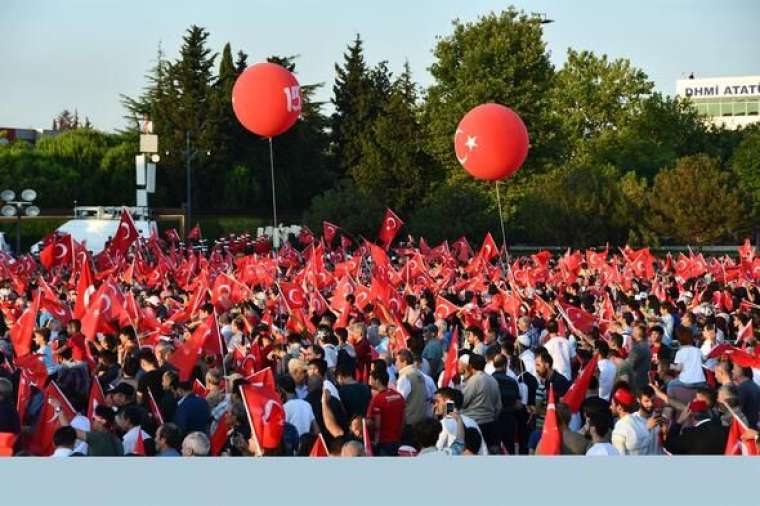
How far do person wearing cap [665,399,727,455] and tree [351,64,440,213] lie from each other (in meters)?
50.9

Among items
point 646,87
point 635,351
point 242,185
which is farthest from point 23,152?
point 635,351

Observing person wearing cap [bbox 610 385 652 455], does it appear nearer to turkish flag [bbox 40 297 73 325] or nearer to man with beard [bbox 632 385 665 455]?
man with beard [bbox 632 385 665 455]

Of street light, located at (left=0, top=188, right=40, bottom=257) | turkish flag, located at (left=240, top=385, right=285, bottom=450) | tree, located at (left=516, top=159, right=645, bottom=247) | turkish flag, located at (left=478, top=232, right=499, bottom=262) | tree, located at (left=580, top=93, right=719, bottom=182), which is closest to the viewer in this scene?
turkish flag, located at (left=240, top=385, right=285, bottom=450)

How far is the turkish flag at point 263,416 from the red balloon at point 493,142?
855 cm

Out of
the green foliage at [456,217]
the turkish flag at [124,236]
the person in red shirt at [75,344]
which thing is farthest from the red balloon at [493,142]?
the green foliage at [456,217]

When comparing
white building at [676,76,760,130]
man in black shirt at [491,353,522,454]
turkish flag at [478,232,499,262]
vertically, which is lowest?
man in black shirt at [491,353,522,454]

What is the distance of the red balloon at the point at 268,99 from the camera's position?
52.7 ft

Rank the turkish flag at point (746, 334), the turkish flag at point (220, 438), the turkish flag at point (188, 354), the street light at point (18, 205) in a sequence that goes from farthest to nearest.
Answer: the street light at point (18, 205)
the turkish flag at point (746, 334)
the turkish flag at point (188, 354)
the turkish flag at point (220, 438)

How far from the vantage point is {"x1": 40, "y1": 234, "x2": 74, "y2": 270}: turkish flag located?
24031 millimetres

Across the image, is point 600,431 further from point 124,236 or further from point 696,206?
point 696,206

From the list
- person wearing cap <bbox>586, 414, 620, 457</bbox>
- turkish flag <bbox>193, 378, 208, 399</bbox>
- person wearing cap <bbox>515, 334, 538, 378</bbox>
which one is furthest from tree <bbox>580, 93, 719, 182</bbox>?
person wearing cap <bbox>586, 414, 620, 457</bbox>

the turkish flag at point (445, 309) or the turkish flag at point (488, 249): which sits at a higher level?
the turkish flag at point (488, 249)

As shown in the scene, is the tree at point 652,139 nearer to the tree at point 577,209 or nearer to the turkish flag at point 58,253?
the tree at point 577,209

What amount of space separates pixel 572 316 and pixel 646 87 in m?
62.5
